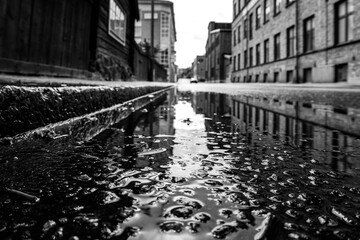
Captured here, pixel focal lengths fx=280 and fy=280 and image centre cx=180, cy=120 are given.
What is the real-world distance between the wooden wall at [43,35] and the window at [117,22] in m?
2.70

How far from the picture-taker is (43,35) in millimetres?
4859

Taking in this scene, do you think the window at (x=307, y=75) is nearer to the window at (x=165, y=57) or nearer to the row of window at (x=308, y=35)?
the row of window at (x=308, y=35)

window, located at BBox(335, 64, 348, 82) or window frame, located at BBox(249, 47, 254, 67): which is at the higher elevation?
window frame, located at BBox(249, 47, 254, 67)

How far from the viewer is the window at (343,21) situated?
10703 millimetres

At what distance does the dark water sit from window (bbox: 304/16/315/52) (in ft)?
47.0

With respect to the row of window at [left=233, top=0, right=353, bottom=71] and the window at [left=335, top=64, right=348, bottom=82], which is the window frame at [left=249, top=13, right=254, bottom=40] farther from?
the window at [left=335, top=64, right=348, bottom=82]

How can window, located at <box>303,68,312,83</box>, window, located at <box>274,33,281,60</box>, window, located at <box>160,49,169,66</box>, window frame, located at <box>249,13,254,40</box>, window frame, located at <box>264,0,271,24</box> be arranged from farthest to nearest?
window, located at <box>160,49,169,66</box>, window frame, located at <box>249,13,254,40</box>, window frame, located at <box>264,0,271,24</box>, window, located at <box>274,33,281,60</box>, window, located at <box>303,68,312,83</box>

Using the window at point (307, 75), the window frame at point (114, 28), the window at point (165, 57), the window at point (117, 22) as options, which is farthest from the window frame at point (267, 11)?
the window at point (165, 57)

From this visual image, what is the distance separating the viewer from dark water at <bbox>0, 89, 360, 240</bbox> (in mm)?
557

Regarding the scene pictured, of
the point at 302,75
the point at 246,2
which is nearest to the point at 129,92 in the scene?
the point at 302,75

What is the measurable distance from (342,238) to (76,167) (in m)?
0.81

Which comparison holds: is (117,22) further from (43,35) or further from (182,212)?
(182,212)

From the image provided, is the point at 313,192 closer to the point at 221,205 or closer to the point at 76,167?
the point at 221,205

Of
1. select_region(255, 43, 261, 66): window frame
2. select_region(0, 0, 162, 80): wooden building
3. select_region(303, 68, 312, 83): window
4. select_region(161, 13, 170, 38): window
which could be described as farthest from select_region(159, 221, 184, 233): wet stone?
select_region(161, 13, 170, 38): window
